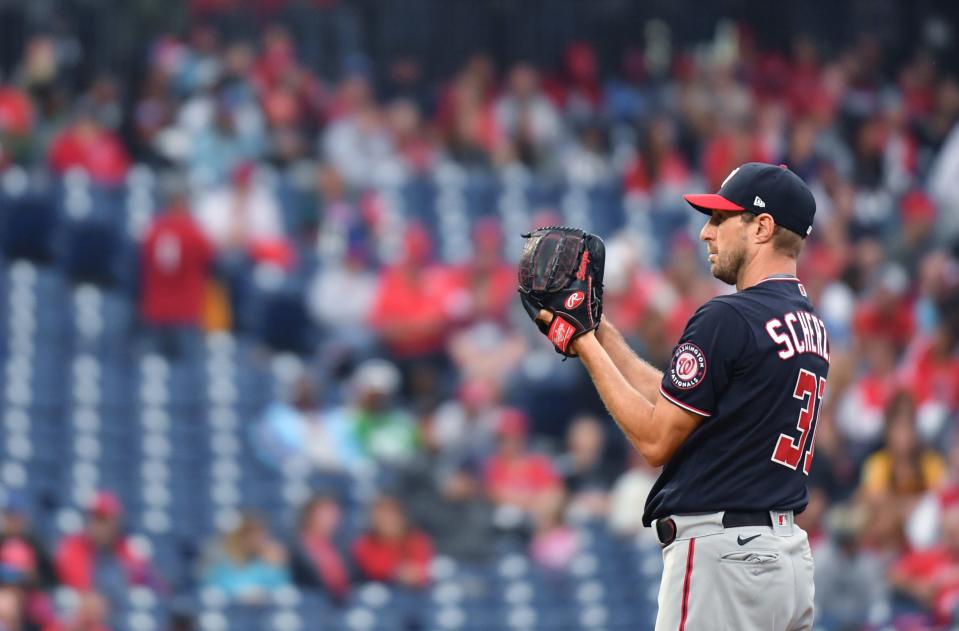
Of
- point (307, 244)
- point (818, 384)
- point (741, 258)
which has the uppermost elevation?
point (307, 244)

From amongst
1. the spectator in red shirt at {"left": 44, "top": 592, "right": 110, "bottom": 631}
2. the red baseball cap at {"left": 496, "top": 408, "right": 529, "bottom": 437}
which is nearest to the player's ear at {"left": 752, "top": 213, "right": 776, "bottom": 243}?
the spectator in red shirt at {"left": 44, "top": 592, "right": 110, "bottom": 631}

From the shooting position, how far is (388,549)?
29.0 ft

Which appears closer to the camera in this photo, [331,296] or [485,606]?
[485,606]

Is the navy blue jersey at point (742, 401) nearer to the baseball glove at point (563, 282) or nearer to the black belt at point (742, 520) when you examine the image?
the black belt at point (742, 520)

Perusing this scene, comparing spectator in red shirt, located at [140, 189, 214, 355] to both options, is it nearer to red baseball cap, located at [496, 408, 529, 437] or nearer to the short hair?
red baseball cap, located at [496, 408, 529, 437]

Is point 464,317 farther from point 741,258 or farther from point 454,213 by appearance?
point 741,258

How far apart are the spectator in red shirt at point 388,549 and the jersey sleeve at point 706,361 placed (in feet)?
18.0

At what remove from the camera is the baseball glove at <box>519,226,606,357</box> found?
11.7ft

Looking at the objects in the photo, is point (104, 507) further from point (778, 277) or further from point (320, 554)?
point (778, 277)

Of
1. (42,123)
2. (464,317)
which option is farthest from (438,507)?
(42,123)

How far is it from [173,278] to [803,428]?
7460mm

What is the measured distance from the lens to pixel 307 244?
11.6 metres

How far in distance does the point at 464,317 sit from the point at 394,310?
47cm

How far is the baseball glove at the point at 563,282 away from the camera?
11.7ft
